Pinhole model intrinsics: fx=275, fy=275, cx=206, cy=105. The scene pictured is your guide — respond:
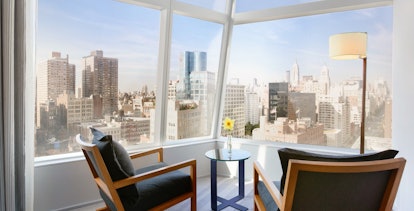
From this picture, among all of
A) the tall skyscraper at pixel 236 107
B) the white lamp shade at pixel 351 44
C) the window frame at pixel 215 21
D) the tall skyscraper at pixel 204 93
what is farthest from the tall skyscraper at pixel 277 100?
the white lamp shade at pixel 351 44

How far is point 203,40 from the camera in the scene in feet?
13.0

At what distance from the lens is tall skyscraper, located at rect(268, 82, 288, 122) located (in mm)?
3785

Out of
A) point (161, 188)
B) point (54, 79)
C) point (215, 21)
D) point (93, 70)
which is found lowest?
point (161, 188)

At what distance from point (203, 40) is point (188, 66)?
44cm

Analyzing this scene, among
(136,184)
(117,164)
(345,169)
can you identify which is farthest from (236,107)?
(345,169)

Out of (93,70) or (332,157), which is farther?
(93,70)

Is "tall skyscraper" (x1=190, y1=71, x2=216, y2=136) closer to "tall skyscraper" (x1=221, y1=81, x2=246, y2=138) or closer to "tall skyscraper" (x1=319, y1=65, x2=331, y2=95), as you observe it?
"tall skyscraper" (x1=221, y1=81, x2=246, y2=138)

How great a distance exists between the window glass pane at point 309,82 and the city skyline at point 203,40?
1 centimetres

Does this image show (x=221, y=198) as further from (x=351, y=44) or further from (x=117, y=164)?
(x=351, y=44)

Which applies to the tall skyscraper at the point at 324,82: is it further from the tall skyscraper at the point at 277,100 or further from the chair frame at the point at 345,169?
the chair frame at the point at 345,169

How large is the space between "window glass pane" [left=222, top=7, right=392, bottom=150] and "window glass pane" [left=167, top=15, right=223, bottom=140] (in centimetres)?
31

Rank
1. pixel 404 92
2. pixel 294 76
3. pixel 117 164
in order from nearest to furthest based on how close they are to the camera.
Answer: pixel 117 164, pixel 404 92, pixel 294 76

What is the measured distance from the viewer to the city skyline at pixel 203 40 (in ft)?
9.54

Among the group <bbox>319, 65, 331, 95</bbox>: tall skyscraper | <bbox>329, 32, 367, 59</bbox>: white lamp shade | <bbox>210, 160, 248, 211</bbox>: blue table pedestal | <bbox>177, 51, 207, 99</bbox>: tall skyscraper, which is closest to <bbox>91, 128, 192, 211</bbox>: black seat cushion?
<bbox>210, 160, 248, 211</bbox>: blue table pedestal
